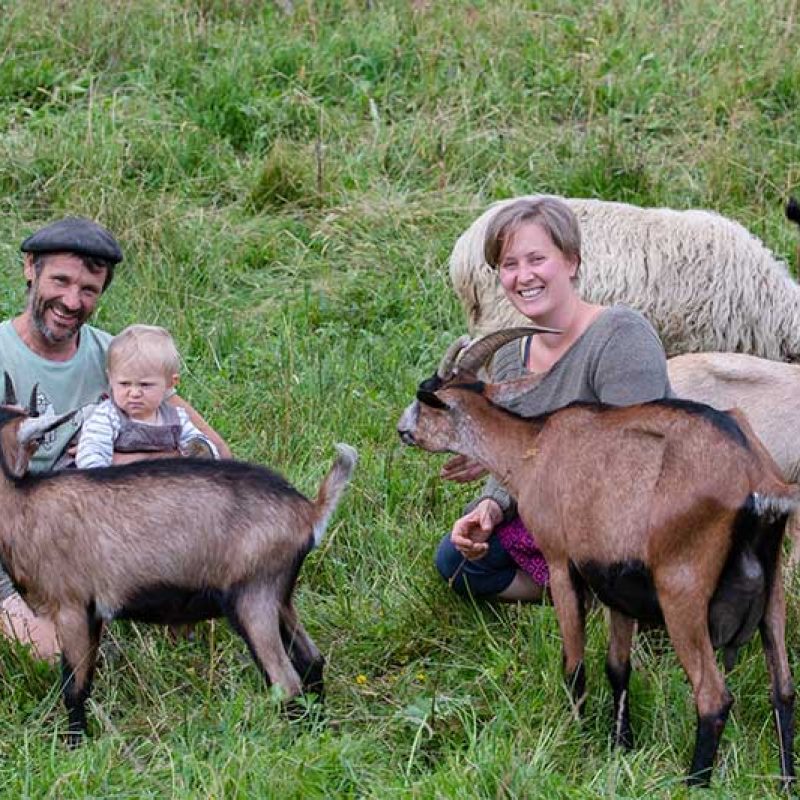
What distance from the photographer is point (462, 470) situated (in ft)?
16.0

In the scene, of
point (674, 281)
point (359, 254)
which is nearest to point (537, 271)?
point (674, 281)

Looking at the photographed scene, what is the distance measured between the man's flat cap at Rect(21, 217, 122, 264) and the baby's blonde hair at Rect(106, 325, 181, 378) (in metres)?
0.29

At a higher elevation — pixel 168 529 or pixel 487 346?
pixel 487 346

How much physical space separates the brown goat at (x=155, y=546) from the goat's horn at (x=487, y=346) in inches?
16.5

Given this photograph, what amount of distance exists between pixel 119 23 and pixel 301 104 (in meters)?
1.50

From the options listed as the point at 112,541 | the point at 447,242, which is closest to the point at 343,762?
the point at 112,541

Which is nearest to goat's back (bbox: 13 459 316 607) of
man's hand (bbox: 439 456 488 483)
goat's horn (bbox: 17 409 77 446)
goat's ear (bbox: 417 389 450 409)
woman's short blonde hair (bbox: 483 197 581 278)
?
goat's horn (bbox: 17 409 77 446)

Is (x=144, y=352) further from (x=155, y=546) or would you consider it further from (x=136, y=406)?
(x=155, y=546)

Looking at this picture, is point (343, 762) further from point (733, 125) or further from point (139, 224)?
point (733, 125)

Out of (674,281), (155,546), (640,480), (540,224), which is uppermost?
(540,224)

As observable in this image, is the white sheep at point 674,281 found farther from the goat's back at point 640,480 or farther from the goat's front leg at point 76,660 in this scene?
the goat's front leg at point 76,660

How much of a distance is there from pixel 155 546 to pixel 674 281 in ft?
11.1

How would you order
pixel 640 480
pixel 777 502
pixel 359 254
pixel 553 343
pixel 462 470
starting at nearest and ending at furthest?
1. pixel 777 502
2. pixel 640 480
3. pixel 553 343
4. pixel 462 470
5. pixel 359 254

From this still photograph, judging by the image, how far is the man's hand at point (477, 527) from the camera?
4859 millimetres
